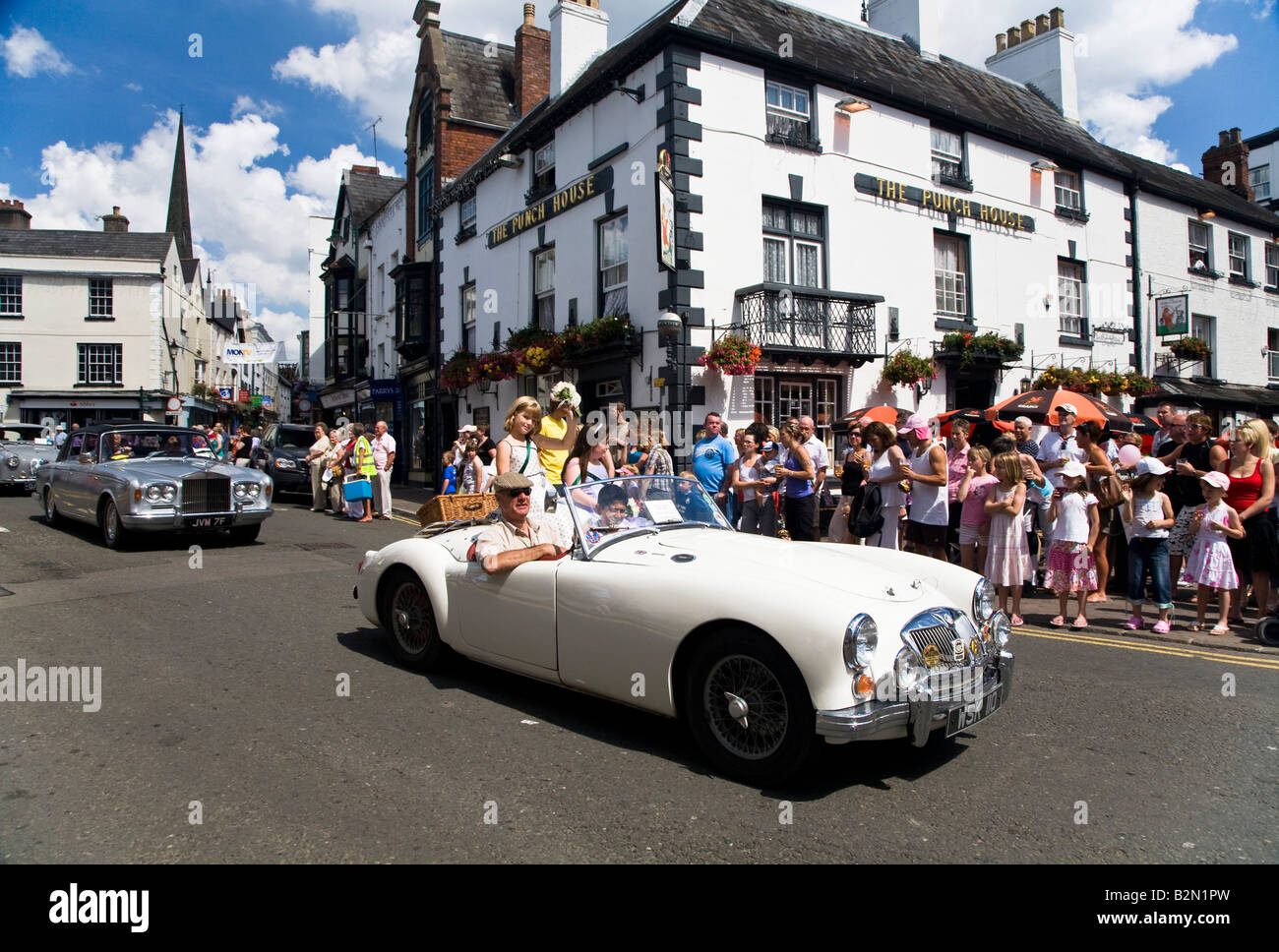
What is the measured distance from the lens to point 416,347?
1040 inches

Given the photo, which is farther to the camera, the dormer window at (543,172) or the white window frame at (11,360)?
the white window frame at (11,360)

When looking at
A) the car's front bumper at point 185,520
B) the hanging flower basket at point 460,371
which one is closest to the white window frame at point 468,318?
the hanging flower basket at point 460,371

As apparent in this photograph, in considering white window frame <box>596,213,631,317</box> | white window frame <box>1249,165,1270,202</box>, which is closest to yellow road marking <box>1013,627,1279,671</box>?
white window frame <box>596,213,631,317</box>

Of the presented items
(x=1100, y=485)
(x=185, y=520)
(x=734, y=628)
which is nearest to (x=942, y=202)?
(x=1100, y=485)

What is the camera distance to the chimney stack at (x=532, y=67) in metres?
23.2

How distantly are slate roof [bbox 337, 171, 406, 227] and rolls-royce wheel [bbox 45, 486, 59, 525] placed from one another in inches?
994

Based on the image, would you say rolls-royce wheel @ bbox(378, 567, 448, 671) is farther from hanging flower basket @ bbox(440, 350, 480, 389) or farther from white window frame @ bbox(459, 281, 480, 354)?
white window frame @ bbox(459, 281, 480, 354)

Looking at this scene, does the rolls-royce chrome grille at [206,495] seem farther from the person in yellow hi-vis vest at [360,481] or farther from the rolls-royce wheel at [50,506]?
the person in yellow hi-vis vest at [360,481]

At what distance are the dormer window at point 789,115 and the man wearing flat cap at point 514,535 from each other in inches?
501

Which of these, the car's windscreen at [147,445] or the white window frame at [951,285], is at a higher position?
the white window frame at [951,285]

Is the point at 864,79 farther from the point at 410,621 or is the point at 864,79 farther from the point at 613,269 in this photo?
the point at 410,621
